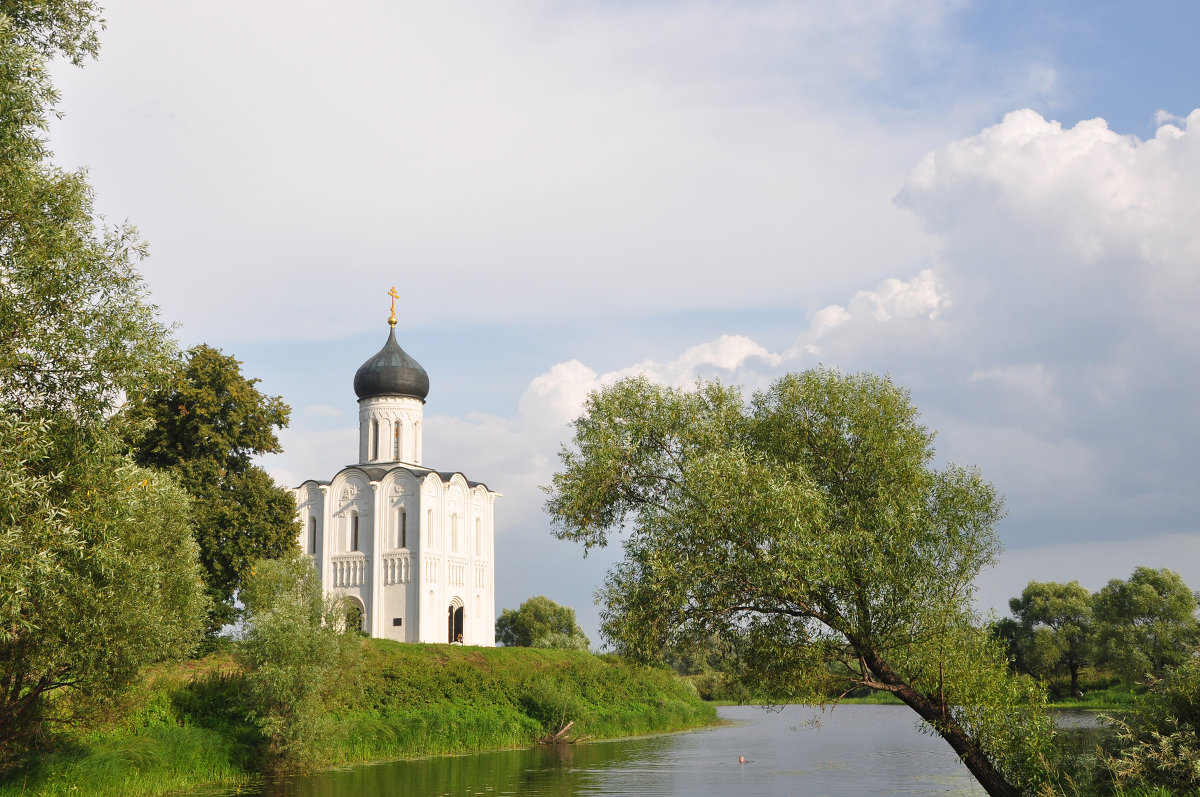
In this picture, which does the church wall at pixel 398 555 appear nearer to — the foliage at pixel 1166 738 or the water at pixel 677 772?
the water at pixel 677 772

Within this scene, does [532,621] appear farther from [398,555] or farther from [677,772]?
[677,772]

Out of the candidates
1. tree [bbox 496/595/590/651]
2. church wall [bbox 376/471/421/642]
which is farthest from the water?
tree [bbox 496/595/590/651]

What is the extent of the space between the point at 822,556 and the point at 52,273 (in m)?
10.5

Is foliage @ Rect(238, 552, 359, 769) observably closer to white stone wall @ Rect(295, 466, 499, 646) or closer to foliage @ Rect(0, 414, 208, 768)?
foliage @ Rect(0, 414, 208, 768)

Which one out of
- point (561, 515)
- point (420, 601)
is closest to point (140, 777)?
point (561, 515)

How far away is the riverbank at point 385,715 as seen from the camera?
2138 cm

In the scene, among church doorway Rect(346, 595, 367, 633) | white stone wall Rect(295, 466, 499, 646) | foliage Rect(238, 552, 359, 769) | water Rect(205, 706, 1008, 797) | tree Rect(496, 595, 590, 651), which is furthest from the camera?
tree Rect(496, 595, 590, 651)

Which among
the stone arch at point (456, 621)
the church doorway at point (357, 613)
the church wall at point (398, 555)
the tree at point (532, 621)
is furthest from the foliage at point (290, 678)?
the tree at point (532, 621)

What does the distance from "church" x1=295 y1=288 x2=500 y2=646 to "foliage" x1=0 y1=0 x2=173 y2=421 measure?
36333mm

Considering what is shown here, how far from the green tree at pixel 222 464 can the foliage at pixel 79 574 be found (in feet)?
35.1

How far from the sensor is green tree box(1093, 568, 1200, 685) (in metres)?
50.4

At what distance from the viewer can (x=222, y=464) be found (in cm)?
3491

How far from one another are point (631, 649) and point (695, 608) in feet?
4.37

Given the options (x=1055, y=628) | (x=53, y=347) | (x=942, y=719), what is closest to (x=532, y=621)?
(x=1055, y=628)
